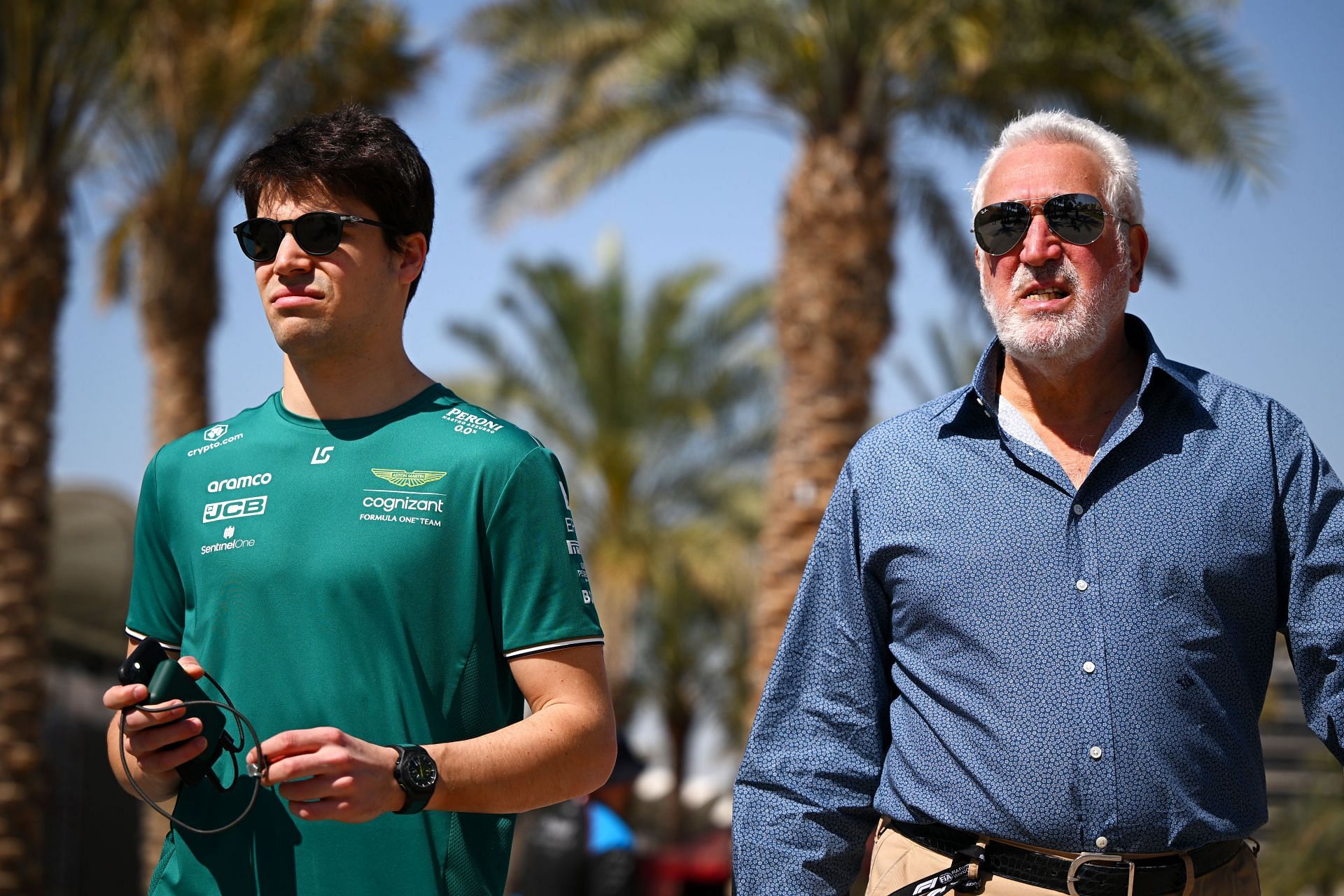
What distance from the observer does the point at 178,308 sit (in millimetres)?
12484

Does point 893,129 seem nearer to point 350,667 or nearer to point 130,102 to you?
point 130,102

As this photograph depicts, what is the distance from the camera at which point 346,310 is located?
272cm

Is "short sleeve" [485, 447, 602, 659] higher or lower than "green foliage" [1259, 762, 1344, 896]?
higher

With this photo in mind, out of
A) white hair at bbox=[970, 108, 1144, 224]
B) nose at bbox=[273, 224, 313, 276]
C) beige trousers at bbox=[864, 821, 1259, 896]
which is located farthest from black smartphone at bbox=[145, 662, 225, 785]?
white hair at bbox=[970, 108, 1144, 224]

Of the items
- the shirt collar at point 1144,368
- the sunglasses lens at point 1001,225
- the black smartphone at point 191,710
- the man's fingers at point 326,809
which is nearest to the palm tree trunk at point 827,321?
the shirt collar at point 1144,368

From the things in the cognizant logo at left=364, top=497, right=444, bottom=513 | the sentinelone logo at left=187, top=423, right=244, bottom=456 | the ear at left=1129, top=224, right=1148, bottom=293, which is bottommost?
the cognizant logo at left=364, top=497, right=444, bottom=513

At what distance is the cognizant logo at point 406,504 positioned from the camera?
8.60 ft

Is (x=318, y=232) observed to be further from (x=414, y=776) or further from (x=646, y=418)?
(x=646, y=418)

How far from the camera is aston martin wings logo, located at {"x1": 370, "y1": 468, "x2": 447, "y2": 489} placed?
2643mm

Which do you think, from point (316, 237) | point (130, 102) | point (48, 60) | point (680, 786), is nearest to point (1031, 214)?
point (316, 237)

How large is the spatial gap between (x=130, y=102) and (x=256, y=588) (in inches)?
436

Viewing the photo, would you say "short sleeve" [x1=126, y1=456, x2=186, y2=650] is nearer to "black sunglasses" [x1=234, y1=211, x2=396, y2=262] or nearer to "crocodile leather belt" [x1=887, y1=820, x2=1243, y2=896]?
"black sunglasses" [x1=234, y1=211, x2=396, y2=262]

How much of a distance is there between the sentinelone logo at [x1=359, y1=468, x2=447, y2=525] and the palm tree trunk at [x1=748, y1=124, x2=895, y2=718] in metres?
8.77

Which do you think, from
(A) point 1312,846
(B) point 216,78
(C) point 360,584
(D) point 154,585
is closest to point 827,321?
(B) point 216,78
